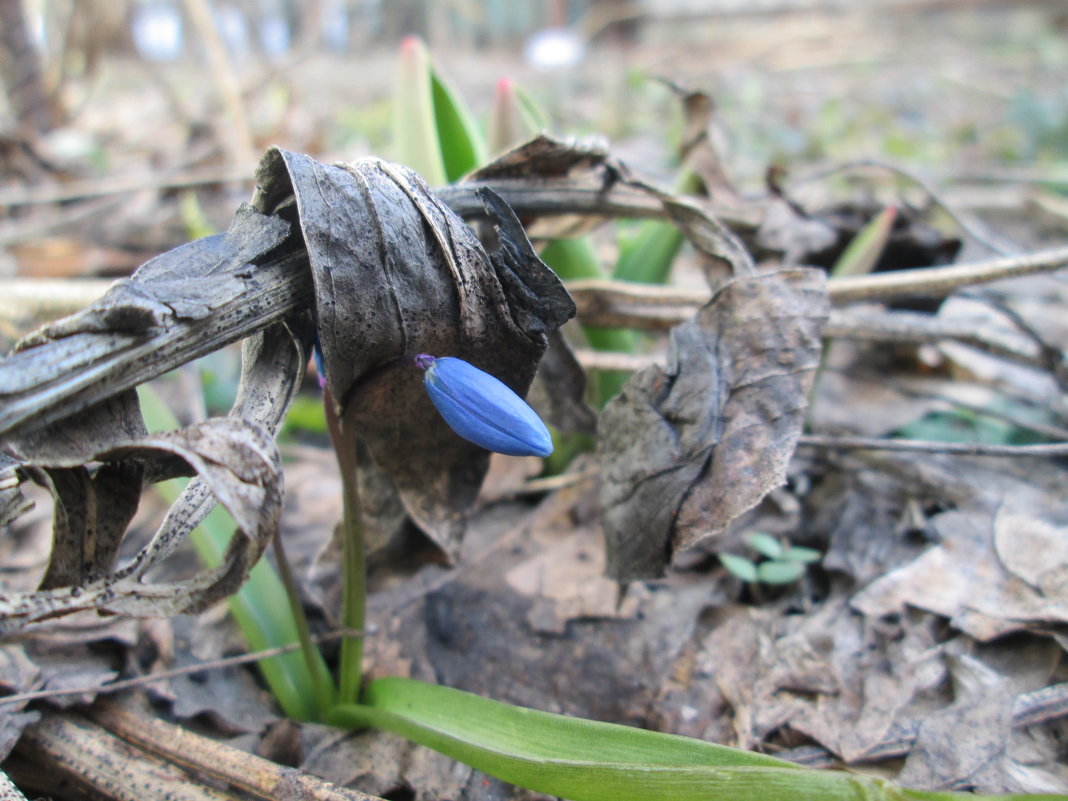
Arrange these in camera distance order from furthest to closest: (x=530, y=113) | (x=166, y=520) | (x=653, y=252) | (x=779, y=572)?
(x=530, y=113) → (x=653, y=252) → (x=779, y=572) → (x=166, y=520)

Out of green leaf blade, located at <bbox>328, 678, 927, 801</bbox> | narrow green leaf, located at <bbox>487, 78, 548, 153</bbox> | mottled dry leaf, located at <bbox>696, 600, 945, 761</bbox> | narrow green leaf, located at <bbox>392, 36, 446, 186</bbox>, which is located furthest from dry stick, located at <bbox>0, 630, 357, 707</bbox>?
narrow green leaf, located at <bbox>487, 78, 548, 153</bbox>

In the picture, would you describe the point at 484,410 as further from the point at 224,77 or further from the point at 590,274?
the point at 224,77

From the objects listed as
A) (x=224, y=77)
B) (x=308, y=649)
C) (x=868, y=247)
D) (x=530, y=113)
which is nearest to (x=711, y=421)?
(x=308, y=649)

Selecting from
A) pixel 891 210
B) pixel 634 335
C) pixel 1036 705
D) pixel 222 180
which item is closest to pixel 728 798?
pixel 1036 705

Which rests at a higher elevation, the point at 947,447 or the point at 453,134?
the point at 453,134

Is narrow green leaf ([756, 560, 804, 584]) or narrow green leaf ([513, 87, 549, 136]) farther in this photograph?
narrow green leaf ([513, 87, 549, 136])

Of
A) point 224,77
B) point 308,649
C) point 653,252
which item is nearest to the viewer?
point 308,649

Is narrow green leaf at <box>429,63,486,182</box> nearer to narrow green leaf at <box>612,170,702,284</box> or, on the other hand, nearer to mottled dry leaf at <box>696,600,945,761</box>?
narrow green leaf at <box>612,170,702,284</box>
